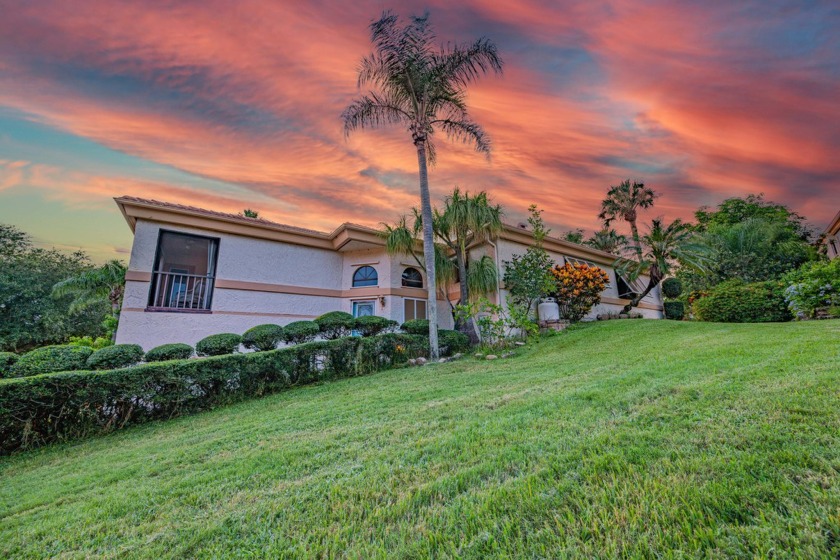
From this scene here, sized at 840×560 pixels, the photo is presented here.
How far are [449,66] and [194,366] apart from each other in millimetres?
9504

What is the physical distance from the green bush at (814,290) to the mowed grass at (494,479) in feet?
21.5

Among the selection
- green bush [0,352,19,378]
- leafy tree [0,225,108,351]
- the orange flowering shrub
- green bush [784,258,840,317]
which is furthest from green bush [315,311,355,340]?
leafy tree [0,225,108,351]

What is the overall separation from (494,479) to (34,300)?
27.0 metres

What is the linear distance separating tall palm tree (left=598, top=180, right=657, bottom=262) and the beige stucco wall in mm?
13156

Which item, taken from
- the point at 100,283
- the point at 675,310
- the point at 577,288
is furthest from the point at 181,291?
the point at 675,310

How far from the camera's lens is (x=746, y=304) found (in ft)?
35.8

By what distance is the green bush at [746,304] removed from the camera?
10.4 metres

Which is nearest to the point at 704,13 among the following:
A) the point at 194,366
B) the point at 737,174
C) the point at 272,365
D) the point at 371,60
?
the point at 737,174

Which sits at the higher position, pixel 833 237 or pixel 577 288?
pixel 833 237

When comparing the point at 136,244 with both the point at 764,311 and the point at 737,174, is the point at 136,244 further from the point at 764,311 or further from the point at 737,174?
the point at 764,311

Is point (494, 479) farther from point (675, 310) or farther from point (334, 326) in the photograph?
point (675, 310)

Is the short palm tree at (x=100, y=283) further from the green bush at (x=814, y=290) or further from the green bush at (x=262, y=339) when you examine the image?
the green bush at (x=814, y=290)

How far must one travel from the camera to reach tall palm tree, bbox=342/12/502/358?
9.23 m

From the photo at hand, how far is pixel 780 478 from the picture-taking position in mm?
1595
